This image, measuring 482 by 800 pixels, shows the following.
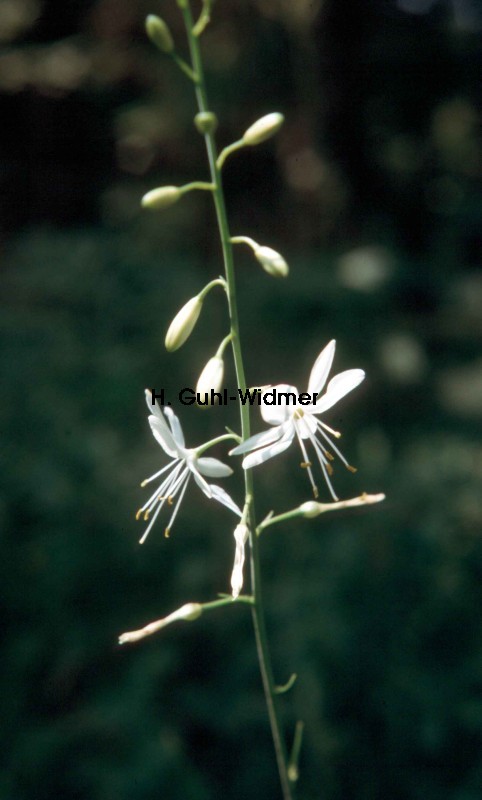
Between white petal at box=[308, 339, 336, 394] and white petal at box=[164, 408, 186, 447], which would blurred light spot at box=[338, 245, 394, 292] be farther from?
white petal at box=[164, 408, 186, 447]

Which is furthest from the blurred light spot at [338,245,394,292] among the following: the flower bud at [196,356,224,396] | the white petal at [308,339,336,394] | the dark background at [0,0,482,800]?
the flower bud at [196,356,224,396]

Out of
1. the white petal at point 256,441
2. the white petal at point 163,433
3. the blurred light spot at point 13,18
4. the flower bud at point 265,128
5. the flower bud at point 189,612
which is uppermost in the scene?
the blurred light spot at point 13,18

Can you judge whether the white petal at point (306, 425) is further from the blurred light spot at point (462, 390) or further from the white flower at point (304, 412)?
the blurred light spot at point (462, 390)

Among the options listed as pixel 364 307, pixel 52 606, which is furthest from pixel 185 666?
pixel 364 307

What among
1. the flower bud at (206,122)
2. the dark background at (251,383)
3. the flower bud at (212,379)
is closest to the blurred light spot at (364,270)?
the dark background at (251,383)

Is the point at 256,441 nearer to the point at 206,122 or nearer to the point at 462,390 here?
the point at 206,122

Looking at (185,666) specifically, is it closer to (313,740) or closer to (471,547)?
(313,740)
